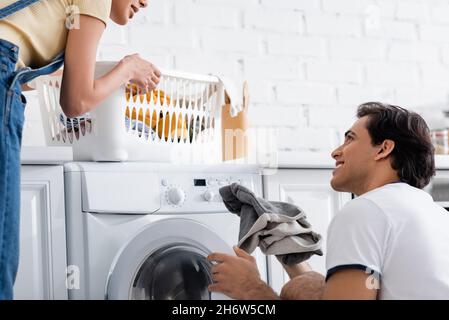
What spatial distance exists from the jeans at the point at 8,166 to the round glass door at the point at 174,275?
545 millimetres

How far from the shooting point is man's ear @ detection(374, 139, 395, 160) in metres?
1.55

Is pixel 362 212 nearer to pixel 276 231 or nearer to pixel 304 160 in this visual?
pixel 276 231

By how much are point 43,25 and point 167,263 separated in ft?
2.40

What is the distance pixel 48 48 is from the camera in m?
1.35

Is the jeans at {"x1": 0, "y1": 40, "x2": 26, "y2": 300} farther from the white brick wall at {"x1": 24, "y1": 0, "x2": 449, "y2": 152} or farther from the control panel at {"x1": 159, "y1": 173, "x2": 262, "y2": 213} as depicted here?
the white brick wall at {"x1": 24, "y1": 0, "x2": 449, "y2": 152}

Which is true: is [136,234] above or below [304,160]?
below

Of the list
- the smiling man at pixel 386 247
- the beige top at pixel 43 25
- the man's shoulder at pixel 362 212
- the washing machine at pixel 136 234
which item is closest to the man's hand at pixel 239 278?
the smiling man at pixel 386 247

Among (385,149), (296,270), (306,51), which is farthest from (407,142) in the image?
(306,51)

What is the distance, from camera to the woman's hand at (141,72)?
1.73 metres

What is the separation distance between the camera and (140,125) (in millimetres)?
1930

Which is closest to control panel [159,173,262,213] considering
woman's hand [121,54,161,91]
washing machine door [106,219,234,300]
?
washing machine door [106,219,234,300]

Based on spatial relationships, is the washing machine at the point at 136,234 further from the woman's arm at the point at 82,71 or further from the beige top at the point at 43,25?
the beige top at the point at 43,25

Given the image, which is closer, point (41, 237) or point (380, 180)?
point (380, 180)
